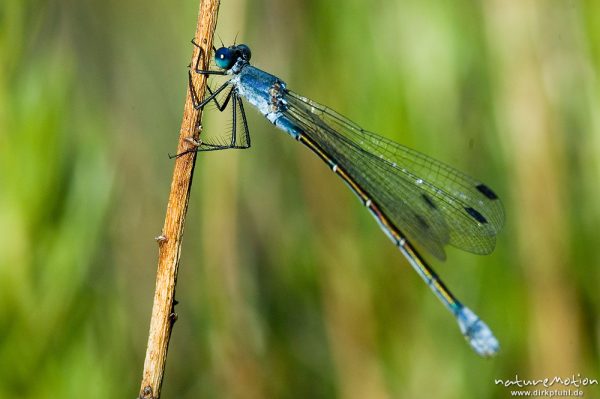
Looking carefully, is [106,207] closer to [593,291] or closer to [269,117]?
[269,117]

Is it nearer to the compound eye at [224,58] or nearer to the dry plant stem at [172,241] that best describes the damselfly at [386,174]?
the compound eye at [224,58]

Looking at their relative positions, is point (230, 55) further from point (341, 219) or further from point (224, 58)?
point (341, 219)

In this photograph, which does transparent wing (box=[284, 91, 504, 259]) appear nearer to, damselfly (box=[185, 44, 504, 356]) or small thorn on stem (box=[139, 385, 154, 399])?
damselfly (box=[185, 44, 504, 356])

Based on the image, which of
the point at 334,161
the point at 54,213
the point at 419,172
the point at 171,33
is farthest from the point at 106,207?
the point at 171,33

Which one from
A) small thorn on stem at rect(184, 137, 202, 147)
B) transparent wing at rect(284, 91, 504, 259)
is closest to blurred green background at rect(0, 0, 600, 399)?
transparent wing at rect(284, 91, 504, 259)

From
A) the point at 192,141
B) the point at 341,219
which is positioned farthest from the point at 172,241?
the point at 341,219

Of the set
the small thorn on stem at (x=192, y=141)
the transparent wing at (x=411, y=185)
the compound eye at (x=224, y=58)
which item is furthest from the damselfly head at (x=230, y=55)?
the small thorn on stem at (x=192, y=141)
